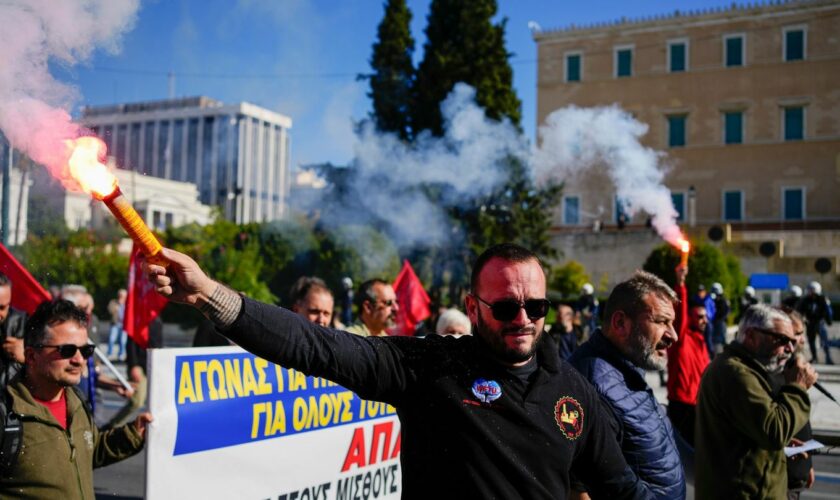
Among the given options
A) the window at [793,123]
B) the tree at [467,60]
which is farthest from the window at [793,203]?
the tree at [467,60]

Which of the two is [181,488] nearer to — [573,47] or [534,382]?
[534,382]

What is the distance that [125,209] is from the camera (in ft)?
7.13

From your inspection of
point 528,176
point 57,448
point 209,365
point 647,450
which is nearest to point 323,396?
point 209,365

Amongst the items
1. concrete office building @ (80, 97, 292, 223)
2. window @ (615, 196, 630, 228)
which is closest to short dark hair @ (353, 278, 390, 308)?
concrete office building @ (80, 97, 292, 223)

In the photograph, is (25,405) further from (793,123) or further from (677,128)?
(793,123)

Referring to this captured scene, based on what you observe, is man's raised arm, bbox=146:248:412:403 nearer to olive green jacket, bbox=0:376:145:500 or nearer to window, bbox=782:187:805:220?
olive green jacket, bbox=0:376:145:500

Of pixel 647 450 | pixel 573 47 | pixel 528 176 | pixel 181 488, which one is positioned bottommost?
pixel 181 488

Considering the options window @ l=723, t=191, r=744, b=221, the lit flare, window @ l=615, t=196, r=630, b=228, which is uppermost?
window @ l=723, t=191, r=744, b=221

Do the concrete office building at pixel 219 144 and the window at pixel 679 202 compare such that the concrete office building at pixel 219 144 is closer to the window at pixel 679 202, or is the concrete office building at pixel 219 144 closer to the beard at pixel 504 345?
the beard at pixel 504 345

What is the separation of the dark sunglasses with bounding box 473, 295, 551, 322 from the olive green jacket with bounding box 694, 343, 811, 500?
197cm

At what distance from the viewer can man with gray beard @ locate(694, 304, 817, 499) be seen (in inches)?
162

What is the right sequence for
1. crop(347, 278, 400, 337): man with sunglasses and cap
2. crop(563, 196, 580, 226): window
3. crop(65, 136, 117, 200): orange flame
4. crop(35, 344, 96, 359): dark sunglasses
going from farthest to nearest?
crop(563, 196, 580, 226): window → crop(347, 278, 400, 337): man with sunglasses and cap → crop(35, 344, 96, 359): dark sunglasses → crop(65, 136, 117, 200): orange flame

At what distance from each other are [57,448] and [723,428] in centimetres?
324

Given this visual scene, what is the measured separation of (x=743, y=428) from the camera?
164 inches
